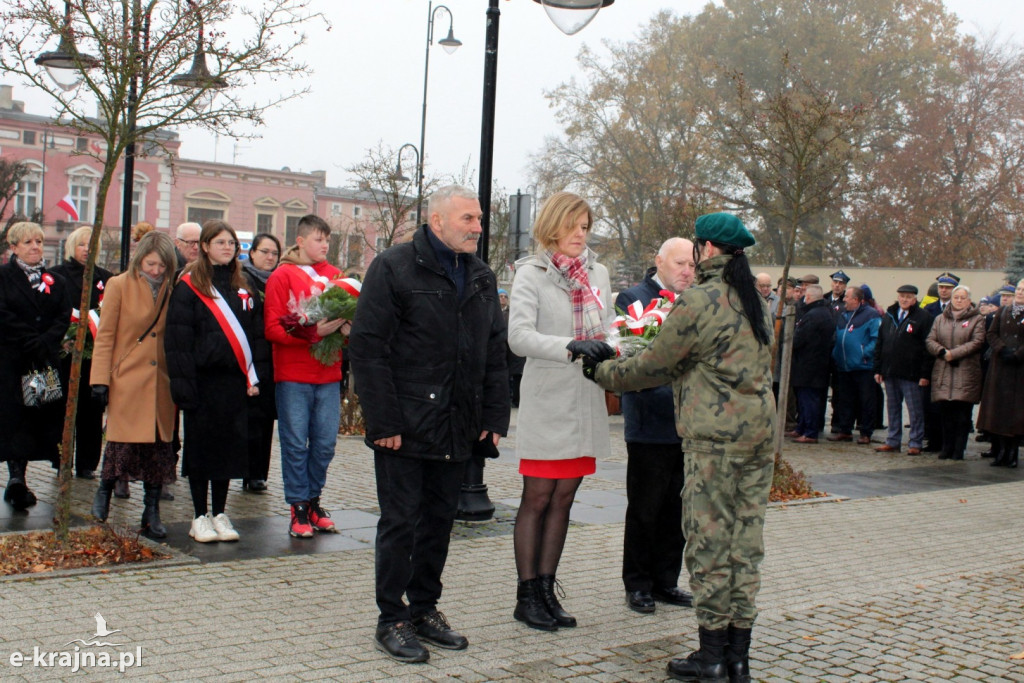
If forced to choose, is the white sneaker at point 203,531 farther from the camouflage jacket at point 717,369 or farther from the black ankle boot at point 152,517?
the camouflage jacket at point 717,369

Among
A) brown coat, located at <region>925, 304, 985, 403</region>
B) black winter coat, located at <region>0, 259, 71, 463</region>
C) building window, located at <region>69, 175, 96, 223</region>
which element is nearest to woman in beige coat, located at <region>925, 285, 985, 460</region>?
brown coat, located at <region>925, 304, 985, 403</region>

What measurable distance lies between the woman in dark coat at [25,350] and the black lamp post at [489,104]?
3184 mm

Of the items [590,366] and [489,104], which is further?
[489,104]

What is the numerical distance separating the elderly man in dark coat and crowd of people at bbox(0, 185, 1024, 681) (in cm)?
814

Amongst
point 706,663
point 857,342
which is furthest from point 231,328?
point 857,342

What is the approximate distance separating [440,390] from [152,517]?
3.04m

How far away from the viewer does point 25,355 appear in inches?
314

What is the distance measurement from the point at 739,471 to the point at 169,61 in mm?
4490

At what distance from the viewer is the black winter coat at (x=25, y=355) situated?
7902 mm

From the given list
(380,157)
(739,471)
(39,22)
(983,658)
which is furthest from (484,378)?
(380,157)

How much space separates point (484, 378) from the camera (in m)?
5.48

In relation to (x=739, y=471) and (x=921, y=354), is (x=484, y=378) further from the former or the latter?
(x=921, y=354)

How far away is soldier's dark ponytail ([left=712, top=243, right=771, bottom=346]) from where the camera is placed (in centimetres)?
484

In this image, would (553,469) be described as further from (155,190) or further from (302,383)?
(155,190)
